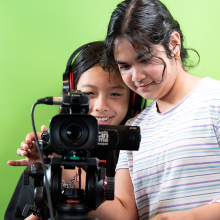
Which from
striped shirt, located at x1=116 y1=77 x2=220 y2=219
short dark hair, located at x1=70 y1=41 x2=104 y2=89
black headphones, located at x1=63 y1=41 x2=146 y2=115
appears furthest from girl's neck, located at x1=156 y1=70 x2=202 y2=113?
short dark hair, located at x1=70 y1=41 x2=104 y2=89

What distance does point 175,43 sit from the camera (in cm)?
98

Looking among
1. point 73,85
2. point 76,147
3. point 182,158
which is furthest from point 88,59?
point 76,147

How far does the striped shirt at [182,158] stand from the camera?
2.80 ft

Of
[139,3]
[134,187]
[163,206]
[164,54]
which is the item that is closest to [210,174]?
[163,206]

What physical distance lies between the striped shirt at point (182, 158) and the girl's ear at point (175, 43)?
14 cm

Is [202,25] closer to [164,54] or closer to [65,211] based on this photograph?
[164,54]

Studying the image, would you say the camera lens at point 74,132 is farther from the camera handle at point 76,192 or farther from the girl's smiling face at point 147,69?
the girl's smiling face at point 147,69

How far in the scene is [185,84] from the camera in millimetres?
985

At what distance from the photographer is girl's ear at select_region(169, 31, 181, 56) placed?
0.96m

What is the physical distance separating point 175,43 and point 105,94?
14.3 inches

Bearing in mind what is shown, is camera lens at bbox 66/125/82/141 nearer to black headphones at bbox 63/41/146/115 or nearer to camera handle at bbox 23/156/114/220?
camera handle at bbox 23/156/114/220

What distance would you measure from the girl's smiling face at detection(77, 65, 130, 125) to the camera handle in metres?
0.53

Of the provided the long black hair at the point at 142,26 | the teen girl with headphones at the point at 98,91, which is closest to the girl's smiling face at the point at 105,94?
the teen girl with headphones at the point at 98,91

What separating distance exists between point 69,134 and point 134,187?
0.51 metres
